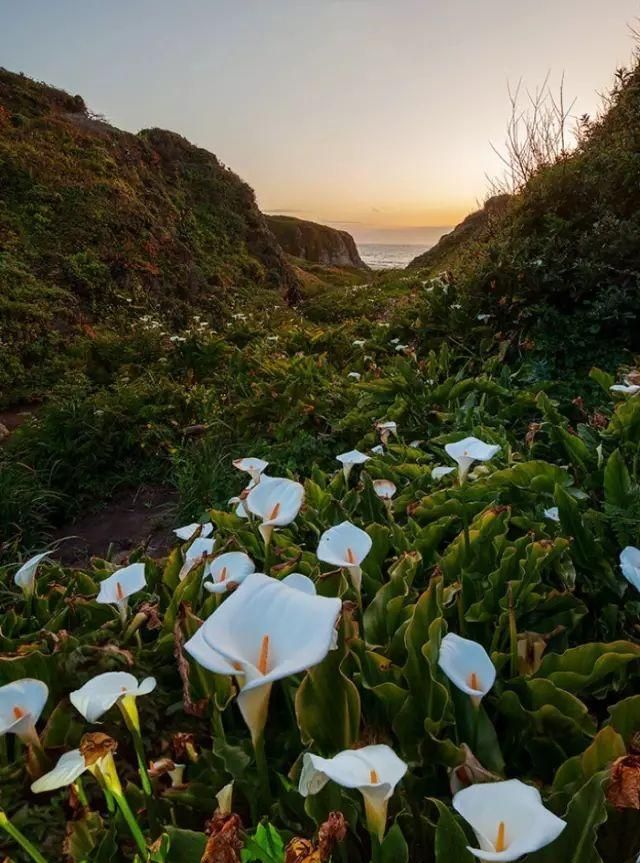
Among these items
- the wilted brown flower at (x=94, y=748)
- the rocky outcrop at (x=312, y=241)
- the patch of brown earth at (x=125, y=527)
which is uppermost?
the rocky outcrop at (x=312, y=241)

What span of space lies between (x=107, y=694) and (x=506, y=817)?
65 cm

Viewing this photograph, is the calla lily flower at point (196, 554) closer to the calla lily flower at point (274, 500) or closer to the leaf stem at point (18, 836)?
the calla lily flower at point (274, 500)

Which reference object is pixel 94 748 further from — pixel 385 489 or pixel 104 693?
pixel 385 489

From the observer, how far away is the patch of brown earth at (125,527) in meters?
3.57

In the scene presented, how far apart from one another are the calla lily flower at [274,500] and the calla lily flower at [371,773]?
0.69 m

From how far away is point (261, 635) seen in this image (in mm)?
875

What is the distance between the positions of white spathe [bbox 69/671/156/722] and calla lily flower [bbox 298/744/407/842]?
0.35 metres

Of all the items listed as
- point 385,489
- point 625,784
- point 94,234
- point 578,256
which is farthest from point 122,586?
point 94,234

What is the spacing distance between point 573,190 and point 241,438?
10.9 feet

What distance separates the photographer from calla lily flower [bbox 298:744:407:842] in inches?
28.5

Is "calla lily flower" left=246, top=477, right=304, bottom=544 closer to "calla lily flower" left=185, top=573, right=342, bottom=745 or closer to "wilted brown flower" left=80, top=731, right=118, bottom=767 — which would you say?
"calla lily flower" left=185, top=573, right=342, bottom=745

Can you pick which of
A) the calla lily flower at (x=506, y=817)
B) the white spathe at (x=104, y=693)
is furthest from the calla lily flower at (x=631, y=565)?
the white spathe at (x=104, y=693)

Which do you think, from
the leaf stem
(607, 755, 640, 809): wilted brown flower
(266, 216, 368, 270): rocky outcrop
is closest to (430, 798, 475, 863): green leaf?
(607, 755, 640, 809): wilted brown flower

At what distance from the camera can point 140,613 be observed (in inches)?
57.6
